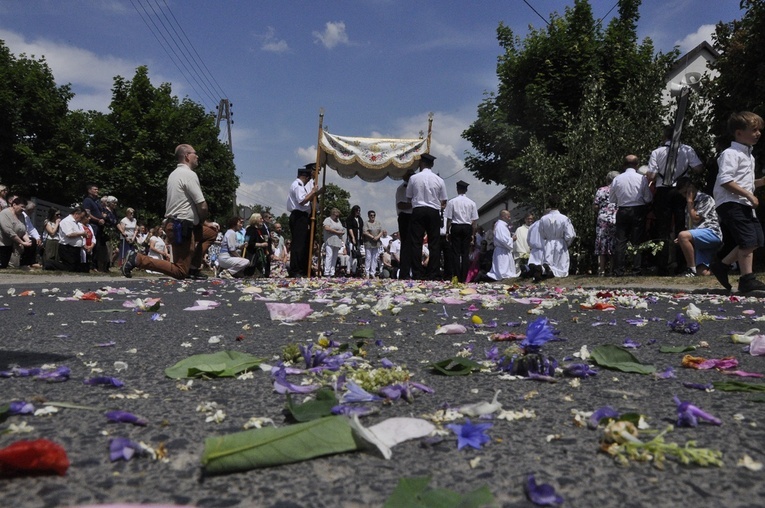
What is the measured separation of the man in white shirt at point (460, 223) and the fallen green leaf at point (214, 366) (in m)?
9.97

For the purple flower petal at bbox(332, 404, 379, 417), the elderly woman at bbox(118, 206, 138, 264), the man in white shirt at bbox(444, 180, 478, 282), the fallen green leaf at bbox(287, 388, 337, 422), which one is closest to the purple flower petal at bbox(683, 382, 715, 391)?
the purple flower petal at bbox(332, 404, 379, 417)

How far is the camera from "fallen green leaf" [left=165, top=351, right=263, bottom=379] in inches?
93.4

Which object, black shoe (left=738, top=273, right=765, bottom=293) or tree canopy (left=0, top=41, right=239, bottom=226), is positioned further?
tree canopy (left=0, top=41, right=239, bottom=226)

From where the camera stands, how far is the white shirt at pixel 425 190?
10.8 metres

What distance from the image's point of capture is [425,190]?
1079 centimetres

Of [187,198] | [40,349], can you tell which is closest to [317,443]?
[40,349]

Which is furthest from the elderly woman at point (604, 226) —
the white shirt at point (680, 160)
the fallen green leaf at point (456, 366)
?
the fallen green leaf at point (456, 366)

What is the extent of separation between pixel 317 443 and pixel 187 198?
26.8 ft

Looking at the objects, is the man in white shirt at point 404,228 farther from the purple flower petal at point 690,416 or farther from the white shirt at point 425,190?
the purple flower petal at point 690,416

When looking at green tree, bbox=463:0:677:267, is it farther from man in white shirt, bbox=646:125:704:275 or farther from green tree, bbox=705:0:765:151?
man in white shirt, bbox=646:125:704:275

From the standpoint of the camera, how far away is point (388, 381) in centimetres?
219

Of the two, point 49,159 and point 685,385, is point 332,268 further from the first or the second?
point 49,159

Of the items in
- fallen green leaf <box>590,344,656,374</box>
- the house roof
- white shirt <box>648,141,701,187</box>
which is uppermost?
the house roof

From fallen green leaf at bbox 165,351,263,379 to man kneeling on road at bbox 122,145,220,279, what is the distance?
6588 millimetres
